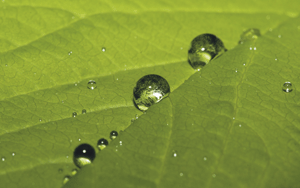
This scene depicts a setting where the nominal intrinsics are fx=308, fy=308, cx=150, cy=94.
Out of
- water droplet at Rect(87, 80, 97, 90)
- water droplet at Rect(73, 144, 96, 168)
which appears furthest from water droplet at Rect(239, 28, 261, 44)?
water droplet at Rect(73, 144, 96, 168)

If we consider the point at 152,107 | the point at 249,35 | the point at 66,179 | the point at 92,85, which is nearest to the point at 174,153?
the point at 152,107

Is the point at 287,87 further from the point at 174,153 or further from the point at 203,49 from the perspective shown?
the point at 174,153

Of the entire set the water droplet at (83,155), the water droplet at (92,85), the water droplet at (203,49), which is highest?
the water droplet at (203,49)

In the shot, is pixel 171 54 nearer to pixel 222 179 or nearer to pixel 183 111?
pixel 183 111

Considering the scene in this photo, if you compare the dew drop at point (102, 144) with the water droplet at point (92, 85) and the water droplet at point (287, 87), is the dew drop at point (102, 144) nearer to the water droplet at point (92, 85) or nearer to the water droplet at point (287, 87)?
the water droplet at point (92, 85)

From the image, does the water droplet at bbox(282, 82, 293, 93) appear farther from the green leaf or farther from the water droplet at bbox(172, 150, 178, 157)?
the water droplet at bbox(172, 150, 178, 157)

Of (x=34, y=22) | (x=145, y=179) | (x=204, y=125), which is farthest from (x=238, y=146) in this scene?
(x=34, y=22)

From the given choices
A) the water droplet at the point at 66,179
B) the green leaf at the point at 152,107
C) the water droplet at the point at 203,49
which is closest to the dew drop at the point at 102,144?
the green leaf at the point at 152,107
